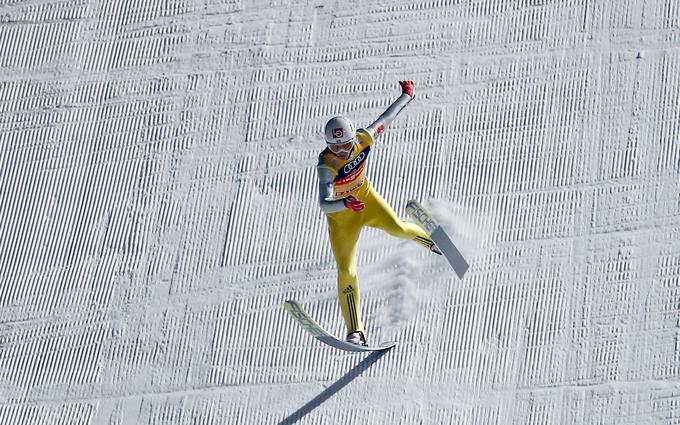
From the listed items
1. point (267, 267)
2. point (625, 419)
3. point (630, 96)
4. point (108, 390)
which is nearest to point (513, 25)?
point (630, 96)

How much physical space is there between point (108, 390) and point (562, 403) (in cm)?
275

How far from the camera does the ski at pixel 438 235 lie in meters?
8.12

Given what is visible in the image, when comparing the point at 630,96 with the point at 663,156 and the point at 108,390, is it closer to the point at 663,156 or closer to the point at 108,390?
the point at 663,156

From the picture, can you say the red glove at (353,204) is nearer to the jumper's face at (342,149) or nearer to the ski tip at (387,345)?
the jumper's face at (342,149)

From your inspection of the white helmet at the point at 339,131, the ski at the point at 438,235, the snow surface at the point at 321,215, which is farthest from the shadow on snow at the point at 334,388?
the white helmet at the point at 339,131

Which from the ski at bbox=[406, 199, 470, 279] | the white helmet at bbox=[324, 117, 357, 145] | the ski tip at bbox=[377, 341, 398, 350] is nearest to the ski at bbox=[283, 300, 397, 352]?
the ski tip at bbox=[377, 341, 398, 350]

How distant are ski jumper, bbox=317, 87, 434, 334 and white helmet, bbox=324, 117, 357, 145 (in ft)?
0.44

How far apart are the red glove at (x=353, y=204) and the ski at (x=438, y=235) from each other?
439 millimetres

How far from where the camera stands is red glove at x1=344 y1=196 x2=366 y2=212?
7707 mm

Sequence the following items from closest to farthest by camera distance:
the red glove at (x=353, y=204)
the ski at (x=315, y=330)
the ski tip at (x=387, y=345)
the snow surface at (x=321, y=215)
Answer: the red glove at (x=353, y=204) → the ski at (x=315, y=330) → the snow surface at (x=321, y=215) → the ski tip at (x=387, y=345)

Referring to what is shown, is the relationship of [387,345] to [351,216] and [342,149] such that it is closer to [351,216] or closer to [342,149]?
[351,216]

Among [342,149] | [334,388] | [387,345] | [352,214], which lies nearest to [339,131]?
[342,149]

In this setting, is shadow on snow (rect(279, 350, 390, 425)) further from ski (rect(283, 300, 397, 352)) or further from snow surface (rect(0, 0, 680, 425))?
ski (rect(283, 300, 397, 352))

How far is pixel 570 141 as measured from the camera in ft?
29.1
